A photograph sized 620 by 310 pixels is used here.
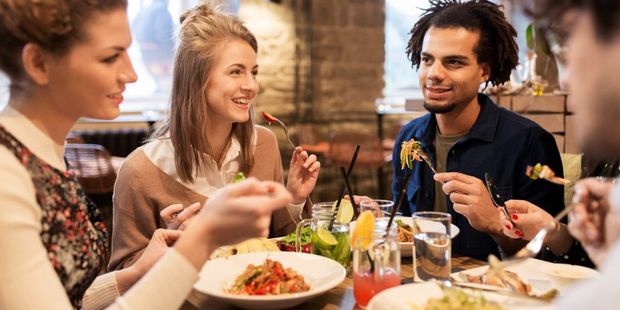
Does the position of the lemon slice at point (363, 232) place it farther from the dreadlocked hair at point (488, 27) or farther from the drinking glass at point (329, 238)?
the dreadlocked hair at point (488, 27)

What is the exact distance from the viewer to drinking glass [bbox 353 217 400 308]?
4.75 feet

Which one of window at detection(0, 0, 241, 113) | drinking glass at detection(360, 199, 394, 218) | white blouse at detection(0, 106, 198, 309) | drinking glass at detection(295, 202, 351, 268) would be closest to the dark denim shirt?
drinking glass at detection(360, 199, 394, 218)

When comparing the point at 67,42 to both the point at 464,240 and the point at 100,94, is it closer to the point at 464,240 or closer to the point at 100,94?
the point at 100,94

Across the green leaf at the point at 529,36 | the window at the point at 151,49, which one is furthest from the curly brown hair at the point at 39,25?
the window at the point at 151,49

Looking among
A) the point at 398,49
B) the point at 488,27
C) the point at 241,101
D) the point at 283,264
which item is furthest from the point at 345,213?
the point at 398,49

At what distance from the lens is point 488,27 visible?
265cm

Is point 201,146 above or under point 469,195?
above

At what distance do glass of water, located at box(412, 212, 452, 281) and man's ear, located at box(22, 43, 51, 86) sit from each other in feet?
3.09

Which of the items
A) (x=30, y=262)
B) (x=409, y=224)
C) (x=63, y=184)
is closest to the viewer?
(x=30, y=262)

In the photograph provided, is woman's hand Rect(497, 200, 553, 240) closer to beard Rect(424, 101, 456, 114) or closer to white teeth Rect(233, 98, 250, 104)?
beard Rect(424, 101, 456, 114)

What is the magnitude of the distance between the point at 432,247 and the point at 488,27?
4.69 feet

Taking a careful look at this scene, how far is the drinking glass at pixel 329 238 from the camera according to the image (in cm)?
174

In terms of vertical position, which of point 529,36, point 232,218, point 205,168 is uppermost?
point 529,36

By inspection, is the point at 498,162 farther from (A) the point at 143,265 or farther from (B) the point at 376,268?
(A) the point at 143,265
